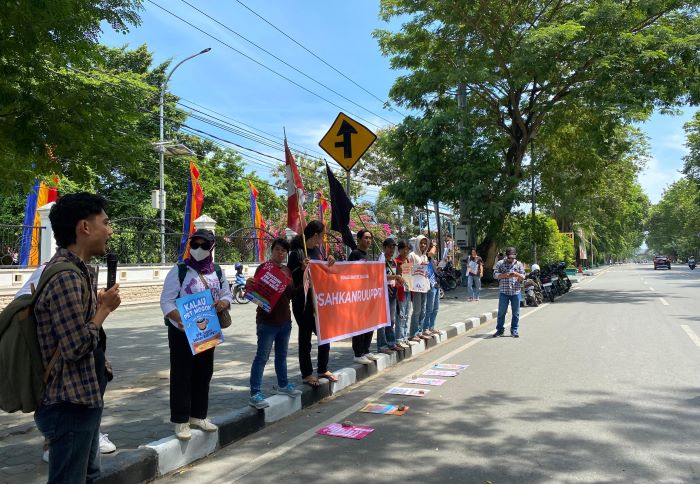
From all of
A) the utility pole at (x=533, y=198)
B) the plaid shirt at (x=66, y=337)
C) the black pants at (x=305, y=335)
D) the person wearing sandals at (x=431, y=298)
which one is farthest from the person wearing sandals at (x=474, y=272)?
the plaid shirt at (x=66, y=337)

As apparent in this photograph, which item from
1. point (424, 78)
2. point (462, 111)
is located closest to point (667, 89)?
point (462, 111)

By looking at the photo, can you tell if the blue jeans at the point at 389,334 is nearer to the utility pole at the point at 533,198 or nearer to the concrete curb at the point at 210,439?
the concrete curb at the point at 210,439

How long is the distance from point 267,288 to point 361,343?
262 centimetres

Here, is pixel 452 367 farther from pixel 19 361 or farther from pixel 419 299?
pixel 19 361

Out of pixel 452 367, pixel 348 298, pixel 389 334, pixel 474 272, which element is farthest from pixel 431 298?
pixel 474 272

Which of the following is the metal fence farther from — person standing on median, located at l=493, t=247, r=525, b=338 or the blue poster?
the blue poster

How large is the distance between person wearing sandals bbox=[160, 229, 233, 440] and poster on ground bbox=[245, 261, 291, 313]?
2.62 feet

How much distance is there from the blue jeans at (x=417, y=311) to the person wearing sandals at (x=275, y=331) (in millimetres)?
3773

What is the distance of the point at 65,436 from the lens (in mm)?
2500

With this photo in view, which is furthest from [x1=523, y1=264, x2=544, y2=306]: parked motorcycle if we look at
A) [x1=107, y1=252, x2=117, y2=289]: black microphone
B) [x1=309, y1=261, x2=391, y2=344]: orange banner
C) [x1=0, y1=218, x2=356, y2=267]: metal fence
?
[x1=107, y1=252, x2=117, y2=289]: black microphone

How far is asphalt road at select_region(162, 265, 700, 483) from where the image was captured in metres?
3.91

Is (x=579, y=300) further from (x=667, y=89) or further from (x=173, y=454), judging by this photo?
(x=173, y=454)

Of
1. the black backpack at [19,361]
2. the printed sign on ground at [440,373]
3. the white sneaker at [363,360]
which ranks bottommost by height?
the printed sign on ground at [440,373]

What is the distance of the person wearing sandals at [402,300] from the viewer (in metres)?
8.25
